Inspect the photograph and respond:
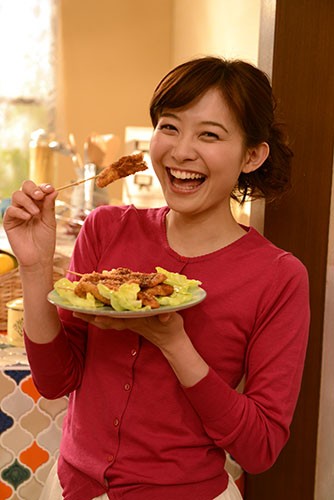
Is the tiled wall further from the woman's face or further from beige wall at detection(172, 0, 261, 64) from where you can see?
beige wall at detection(172, 0, 261, 64)

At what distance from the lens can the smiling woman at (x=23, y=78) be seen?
4094 millimetres

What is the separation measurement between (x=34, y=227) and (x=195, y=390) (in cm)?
36

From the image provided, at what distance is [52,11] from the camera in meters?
4.12

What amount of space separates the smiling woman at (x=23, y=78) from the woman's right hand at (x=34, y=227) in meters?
2.86

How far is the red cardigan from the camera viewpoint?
120 cm

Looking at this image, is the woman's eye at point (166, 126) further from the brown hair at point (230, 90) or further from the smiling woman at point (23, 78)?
the smiling woman at point (23, 78)

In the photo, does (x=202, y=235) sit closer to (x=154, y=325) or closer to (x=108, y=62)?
(x=154, y=325)

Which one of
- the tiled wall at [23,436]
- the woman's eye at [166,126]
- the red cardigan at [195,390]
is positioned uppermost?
the woman's eye at [166,126]

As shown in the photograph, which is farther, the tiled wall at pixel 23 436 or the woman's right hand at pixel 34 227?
the tiled wall at pixel 23 436

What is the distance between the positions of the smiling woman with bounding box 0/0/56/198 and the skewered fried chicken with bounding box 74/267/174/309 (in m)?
3.02

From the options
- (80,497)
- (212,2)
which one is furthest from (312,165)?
(212,2)

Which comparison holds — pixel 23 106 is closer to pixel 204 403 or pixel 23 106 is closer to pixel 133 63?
pixel 133 63

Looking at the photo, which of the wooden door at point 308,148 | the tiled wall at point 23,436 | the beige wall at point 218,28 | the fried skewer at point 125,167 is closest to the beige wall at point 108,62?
the beige wall at point 218,28

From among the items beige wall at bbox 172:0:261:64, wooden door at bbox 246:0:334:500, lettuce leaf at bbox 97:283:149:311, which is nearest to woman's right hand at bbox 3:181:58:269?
lettuce leaf at bbox 97:283:149:311
